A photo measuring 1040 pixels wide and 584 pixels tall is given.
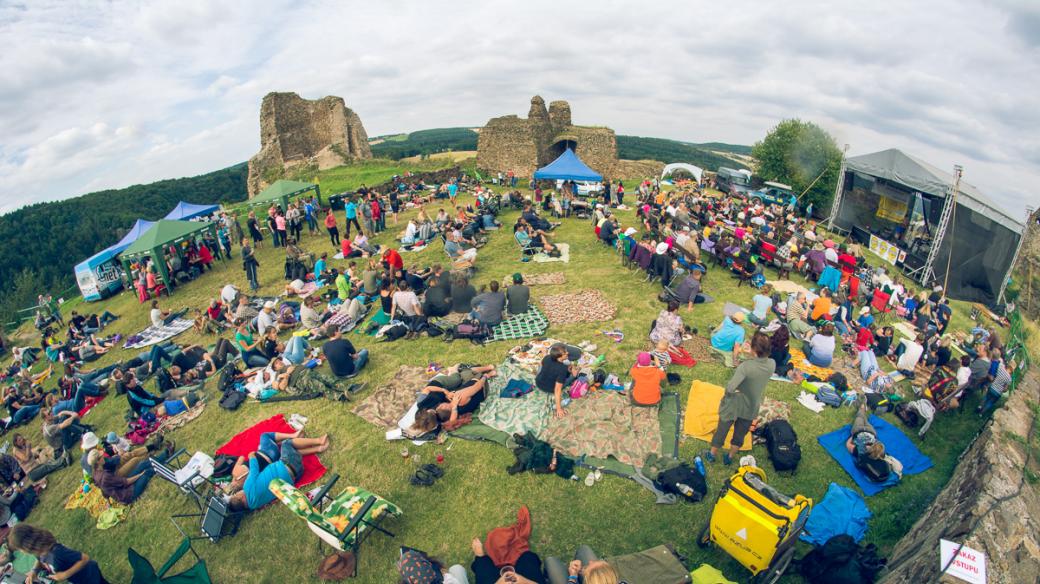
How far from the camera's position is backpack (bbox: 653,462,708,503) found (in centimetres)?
531

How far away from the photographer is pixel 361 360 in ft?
28.4

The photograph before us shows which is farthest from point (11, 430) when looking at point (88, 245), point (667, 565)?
point (88, 245)

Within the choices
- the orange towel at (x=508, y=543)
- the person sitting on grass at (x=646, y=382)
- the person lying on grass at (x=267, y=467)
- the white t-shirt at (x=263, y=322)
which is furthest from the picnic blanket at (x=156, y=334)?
the person sitting on grass at (x=646, y=382)

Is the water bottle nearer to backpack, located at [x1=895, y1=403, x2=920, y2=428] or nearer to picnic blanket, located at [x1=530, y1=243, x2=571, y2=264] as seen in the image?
backpack, located at [x1=895, y1=403, x2=920, y2=428]

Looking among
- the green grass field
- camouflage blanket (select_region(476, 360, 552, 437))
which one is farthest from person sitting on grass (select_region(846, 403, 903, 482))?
camouflage blanket (select_region(476, 360, 552, 437))

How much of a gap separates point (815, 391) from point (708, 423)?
2205 mm

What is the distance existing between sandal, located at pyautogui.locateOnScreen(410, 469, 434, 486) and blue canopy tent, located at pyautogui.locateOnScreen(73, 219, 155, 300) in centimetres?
1703

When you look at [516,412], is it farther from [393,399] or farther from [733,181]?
[733,181]

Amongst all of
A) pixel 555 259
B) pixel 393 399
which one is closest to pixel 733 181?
pixel 555 259

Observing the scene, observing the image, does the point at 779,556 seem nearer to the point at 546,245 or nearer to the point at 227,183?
the point at 546,245

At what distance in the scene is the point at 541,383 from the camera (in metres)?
7.03

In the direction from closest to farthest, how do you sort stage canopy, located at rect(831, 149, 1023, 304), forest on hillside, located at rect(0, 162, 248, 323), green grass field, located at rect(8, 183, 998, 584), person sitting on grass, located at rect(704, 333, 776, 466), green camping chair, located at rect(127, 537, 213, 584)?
green camping chair, located at rect(127, 537, 213, 584), green grass field, located at rect(8, 183, 998, 584), person sitting on grass, located at rect(704, 333, 776, 466), stage canopy, located at rect(831, 149, 1023, 304), forest on hillside, located at rect(0, 162, 248, 323)

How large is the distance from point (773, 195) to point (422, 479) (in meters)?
26.2

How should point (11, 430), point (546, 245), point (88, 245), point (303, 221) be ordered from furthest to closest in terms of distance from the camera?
1. point (88, 245)
2. point (303, 221)
3. point (546, 245)
4. point (11, 430)
